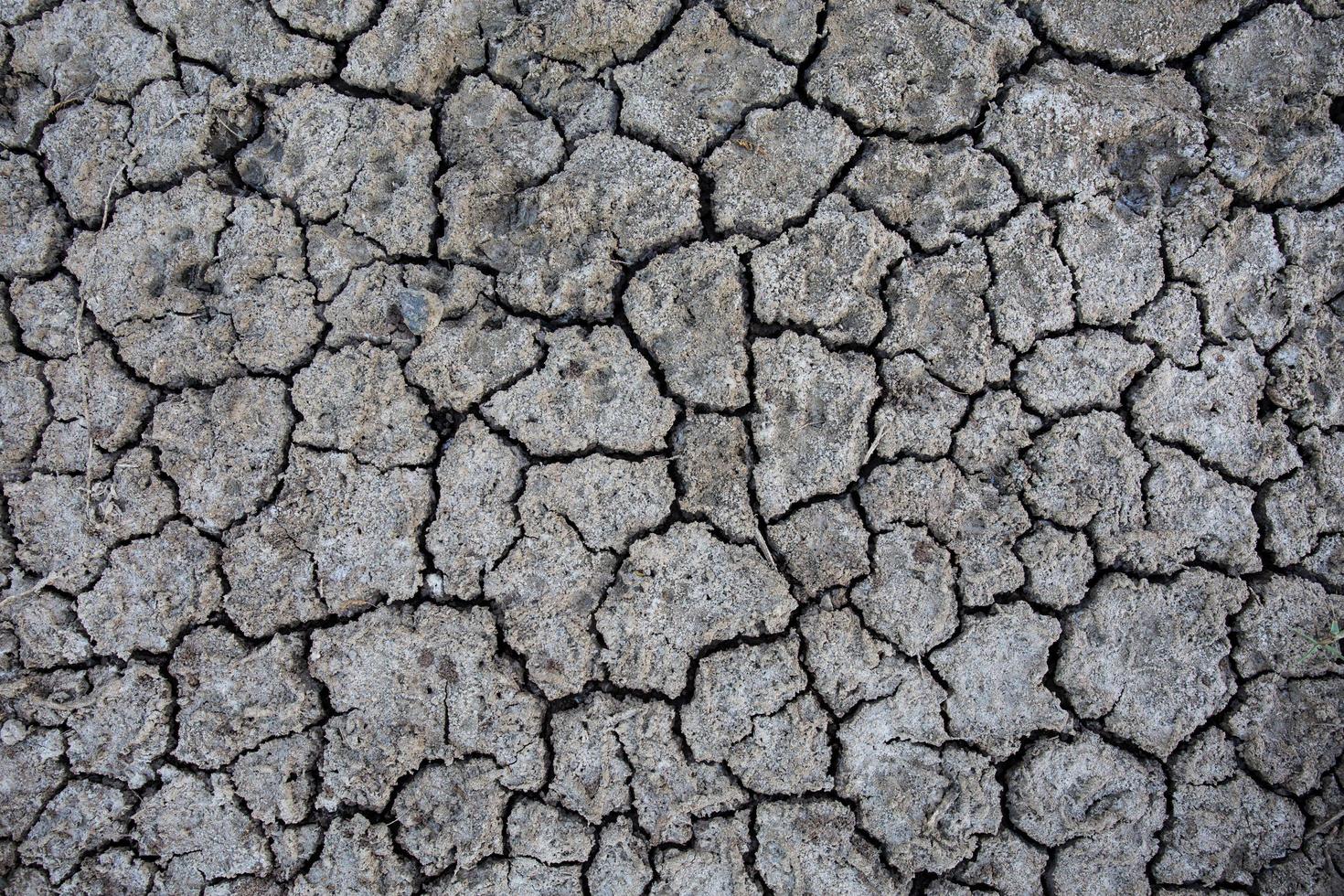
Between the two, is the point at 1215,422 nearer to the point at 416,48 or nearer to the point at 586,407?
the point at 586,407

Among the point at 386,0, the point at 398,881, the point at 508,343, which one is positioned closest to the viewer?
the point at 398,881

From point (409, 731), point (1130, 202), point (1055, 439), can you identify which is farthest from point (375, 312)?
point (1130, 202)

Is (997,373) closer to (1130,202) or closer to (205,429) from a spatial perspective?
(1130,202)

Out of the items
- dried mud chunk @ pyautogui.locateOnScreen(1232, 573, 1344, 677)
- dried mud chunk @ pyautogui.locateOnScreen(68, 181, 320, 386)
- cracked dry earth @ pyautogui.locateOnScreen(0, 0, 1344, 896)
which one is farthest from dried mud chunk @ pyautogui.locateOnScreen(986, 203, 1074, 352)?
dried mud chunk @ pyautogui.locateOnScreen(68, 181, 320, 386)

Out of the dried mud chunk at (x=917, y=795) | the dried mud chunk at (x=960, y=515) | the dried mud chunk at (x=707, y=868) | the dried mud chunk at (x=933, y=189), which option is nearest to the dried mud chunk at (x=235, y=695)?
the dried mud chunk at (x=707, y=868)

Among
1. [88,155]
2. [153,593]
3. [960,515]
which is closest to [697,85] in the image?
[960,515]

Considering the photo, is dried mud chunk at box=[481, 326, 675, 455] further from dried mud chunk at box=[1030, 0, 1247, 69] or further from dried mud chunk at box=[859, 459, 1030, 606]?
dried mud chunk at box=[1030, 0, 1247, 69]
